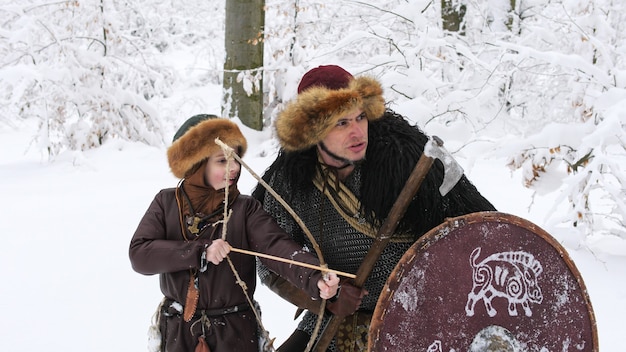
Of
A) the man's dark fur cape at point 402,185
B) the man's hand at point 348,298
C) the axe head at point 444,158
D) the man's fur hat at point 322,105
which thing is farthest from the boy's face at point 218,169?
the axe head at point 444,158

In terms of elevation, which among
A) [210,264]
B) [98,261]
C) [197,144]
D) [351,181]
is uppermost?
[197,144]

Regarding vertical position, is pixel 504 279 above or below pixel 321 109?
below

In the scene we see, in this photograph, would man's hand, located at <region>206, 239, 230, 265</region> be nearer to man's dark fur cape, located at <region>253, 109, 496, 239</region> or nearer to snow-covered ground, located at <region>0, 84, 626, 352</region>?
man's dark fur cape, located at <region>253, 109, 496, 239</region>

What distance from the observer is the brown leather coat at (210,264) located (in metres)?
2.11

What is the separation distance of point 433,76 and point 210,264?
449 centimetres

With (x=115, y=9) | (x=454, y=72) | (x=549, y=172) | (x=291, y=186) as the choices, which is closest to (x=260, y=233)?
(x=291, y=186)

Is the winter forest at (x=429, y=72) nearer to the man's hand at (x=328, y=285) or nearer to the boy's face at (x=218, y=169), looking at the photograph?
the boy's face at (x=218, y=169)

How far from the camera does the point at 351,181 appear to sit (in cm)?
221

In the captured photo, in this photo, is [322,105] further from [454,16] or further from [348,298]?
[454,16]

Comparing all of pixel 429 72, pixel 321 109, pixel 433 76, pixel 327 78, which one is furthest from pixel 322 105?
pixel 433 76

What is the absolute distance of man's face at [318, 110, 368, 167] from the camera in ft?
6.93

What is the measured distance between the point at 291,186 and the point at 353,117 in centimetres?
39

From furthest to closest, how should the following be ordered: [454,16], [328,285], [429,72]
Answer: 1. [454,16]
2. [429,72]
3. [328,285]

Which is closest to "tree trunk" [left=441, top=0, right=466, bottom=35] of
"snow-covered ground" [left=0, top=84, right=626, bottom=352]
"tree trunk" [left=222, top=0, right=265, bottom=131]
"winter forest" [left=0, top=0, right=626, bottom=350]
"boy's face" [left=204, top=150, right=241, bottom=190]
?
"winter forest" [left=0, top=0, right=626, bottom=350]
